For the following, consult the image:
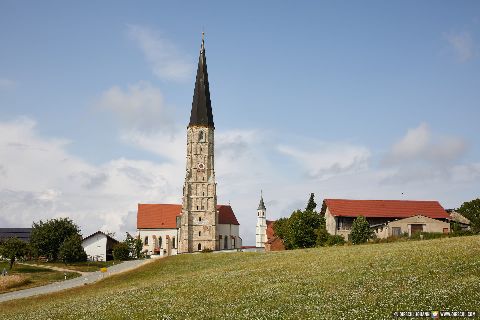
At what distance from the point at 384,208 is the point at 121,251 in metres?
49.6

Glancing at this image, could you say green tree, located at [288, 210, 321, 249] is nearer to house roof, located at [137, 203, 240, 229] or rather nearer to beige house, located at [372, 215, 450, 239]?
beige house, located at [372, 215, 450, 239]

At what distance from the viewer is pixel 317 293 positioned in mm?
25703

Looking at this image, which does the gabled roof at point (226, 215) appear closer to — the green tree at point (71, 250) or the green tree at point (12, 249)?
the green tree at point (71, 250)

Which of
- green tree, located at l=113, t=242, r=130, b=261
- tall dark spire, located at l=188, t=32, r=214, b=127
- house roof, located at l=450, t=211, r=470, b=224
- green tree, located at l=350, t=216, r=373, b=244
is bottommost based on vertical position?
green tree, located at l=113, t=242, r=130, b=261

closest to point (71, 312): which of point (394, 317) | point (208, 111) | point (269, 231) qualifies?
point (394, 317)

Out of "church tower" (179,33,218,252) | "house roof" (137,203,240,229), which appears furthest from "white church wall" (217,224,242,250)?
"church tower" (179,33,218,252)

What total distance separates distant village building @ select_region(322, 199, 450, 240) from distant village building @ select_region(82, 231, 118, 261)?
47709 mm

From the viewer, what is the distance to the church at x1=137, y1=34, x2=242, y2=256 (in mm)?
109375

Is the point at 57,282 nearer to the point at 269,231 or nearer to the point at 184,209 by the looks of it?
the point at 184,209

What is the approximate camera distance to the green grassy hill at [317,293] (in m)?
21.2

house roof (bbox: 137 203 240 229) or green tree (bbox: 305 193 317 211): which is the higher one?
green tree (bbox: 305 193 317 211)

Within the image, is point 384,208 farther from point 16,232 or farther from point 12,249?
point 16,232

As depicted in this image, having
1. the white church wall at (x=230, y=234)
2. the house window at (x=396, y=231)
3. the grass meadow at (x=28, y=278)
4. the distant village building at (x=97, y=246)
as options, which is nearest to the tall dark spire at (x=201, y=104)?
the white church wall at (x=230, y=234)

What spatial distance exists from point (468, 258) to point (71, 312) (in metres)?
24.1
